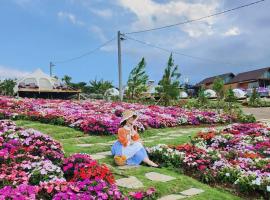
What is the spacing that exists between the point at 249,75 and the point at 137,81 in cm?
5223

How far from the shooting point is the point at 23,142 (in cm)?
833

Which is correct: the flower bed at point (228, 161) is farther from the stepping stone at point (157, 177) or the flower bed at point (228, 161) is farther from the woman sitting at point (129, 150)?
the stepping stone at point (157, 177)

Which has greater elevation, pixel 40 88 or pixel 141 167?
pixel 40 88

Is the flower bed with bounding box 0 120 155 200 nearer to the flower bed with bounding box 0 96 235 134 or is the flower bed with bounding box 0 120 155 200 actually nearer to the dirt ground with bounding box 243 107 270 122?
the flower bed with bounding box 0 96 235 134

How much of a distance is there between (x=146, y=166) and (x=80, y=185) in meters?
2.44

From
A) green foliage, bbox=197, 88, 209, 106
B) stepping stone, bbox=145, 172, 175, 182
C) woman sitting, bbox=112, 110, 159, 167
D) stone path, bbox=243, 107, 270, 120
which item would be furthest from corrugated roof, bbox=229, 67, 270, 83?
stepping stone, bbox=145, 172, 175, 182

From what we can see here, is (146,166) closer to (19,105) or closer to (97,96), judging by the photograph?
(19,105)

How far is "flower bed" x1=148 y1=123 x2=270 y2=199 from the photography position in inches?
282

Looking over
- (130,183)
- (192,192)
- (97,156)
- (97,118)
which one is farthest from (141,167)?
(97,118)

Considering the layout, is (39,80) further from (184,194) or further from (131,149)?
(184,194)

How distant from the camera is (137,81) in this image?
3097 cm

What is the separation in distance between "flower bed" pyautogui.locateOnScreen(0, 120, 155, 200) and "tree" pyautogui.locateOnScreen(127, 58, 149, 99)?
22540 millimetres

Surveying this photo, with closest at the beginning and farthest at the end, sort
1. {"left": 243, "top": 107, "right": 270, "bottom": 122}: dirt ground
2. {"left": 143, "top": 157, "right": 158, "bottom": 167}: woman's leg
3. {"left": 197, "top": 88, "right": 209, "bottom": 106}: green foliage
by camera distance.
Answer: {"left": 143, "top": 157, "right": 158, "bottom": 167}: woman's leg
{"left": 243, "top": 107, "right": 270, "bottom": 122}: dirt ground
{"left": 197, "top": 88, "right": 209, "bottom": 106}: green foliage

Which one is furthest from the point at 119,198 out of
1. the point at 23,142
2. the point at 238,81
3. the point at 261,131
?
the point at 238,81
